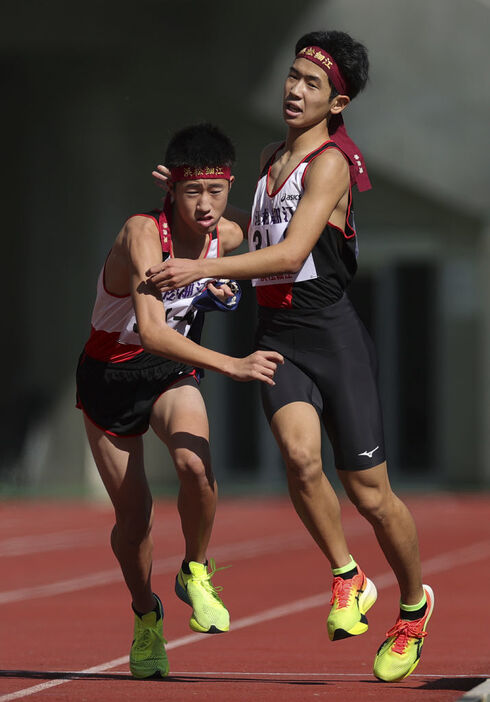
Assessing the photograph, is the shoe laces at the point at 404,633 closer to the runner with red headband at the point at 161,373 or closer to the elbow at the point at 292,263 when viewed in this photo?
the runner with red headband at the point at 161,373

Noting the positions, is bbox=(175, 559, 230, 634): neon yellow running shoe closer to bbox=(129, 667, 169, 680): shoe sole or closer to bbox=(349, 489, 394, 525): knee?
bbox=(129, 667, 169, 680): shoe sole

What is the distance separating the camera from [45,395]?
20906mm

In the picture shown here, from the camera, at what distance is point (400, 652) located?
5.86 metres

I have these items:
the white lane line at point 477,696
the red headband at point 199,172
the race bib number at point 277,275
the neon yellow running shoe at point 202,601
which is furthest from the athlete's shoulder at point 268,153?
the white lane line at point 477,696

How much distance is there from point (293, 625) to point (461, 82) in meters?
13.1

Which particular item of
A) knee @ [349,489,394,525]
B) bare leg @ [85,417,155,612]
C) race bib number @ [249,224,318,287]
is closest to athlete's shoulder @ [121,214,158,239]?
race bib number @ [249,224,318,287]

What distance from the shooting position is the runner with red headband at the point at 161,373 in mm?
5848

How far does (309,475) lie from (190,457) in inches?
21.6

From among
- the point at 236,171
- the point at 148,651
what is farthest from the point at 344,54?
the point at 236,171

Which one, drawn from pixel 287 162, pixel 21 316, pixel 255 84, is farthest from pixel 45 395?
pixel 287 162

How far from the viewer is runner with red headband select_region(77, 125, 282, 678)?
19.2 ft

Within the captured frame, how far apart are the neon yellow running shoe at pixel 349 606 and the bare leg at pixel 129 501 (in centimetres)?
96

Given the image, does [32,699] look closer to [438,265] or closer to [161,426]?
[161,426]

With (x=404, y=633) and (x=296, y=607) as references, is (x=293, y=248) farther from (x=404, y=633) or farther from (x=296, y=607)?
(x=296, y=607)
